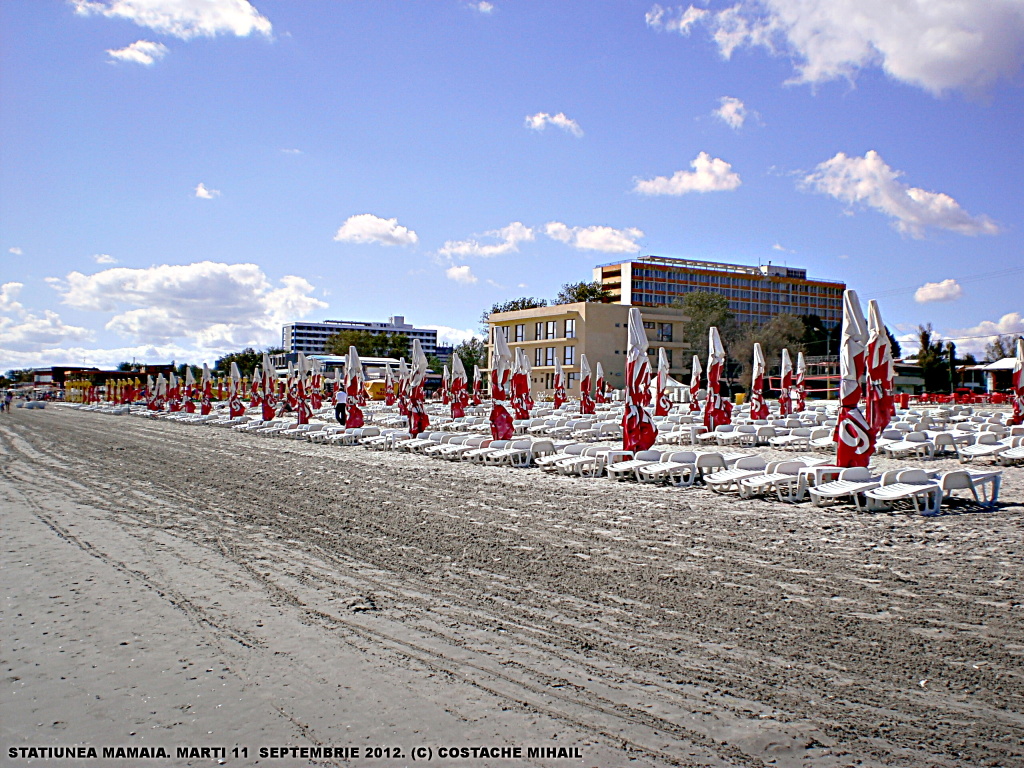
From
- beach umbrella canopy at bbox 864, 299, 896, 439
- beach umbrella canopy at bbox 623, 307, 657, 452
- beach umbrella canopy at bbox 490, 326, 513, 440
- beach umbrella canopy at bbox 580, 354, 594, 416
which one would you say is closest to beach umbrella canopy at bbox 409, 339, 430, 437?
beach umbrella canopy at bbox 490, 326, 513, 440

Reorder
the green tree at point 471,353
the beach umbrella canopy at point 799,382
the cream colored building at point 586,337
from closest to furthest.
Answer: the beach umbrella canopy at point 799,382, the cream colored building at point 586,337, the green tree at point 471,353

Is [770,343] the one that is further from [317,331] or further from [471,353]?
[317,331]

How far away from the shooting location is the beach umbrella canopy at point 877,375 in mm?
10953

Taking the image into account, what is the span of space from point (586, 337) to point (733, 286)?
55.6m

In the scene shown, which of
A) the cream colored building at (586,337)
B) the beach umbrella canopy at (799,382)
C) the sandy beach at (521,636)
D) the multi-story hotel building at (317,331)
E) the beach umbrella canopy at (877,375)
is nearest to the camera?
the sandy beach at (521,636)

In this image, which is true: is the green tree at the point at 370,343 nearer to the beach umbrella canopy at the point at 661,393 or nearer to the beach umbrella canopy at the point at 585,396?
the beach umbrella canopy at the point at 585,396

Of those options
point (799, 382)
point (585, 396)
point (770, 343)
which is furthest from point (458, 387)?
point (770, 343)

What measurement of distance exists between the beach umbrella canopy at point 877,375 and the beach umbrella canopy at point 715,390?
8.87 metres

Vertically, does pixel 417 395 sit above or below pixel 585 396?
above

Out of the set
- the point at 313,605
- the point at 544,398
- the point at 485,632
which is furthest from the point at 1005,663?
the point at 544,398

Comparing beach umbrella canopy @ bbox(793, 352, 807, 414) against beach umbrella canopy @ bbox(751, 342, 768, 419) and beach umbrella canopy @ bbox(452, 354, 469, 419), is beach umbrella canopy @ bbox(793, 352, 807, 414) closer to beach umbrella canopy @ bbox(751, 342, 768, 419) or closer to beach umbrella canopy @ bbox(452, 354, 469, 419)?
beach umbrella canopy @ bbox(751, 342, 768, 419)

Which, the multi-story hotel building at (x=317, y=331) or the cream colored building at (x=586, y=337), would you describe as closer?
the cream colored building at (x=586, y=337)

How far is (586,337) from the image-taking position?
55656mm

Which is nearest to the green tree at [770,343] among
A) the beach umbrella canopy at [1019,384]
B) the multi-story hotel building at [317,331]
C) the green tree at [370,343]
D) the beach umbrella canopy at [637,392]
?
the green tree at [370,343]
